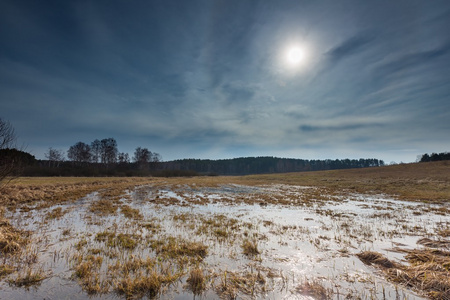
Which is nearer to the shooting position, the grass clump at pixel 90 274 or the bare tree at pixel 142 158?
the grass clump at pixel 90 274

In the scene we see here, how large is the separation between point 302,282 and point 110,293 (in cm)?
563

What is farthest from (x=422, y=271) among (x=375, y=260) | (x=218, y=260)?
(x=218, y=260)

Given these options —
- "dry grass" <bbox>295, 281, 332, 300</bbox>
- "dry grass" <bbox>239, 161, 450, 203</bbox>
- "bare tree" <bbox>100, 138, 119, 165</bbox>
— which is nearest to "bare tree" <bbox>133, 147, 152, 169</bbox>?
"bare tree" <bbox>100, 138, 119, 165</bbox>

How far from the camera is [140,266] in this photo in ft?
20.8

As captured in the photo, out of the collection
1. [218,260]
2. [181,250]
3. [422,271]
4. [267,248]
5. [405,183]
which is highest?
[422,271]

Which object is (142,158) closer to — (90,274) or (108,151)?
(108,151)

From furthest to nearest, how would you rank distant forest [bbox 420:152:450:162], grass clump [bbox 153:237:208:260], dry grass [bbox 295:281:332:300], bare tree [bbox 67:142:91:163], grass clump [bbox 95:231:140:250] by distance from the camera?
distant forest [bbox 420:152:450:162]
bare tree [bbox 67:142:91:163]
grass clump [bbox 95:231:140:250]
grass clump [bbox 153:237:208:260]
dry grass [bbox 295:281:332:300]

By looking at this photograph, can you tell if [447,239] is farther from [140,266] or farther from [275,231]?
[140,266]

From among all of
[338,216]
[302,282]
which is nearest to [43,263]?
[302,282]

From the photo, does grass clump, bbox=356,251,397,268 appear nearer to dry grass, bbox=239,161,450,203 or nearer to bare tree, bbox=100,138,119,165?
dry grass, bbox=239,161,450,203

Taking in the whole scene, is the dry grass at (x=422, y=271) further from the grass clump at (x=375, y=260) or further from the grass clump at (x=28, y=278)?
the grass clump at (x=28, y=278)

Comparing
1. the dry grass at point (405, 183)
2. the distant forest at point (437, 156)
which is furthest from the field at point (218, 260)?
the distant forest at point (437, 156)

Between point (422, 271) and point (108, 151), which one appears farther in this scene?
point (108, 151)

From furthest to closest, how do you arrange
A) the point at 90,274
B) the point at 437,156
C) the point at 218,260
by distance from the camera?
the point at 437,156, the point at 218,260, the point at 90,274
